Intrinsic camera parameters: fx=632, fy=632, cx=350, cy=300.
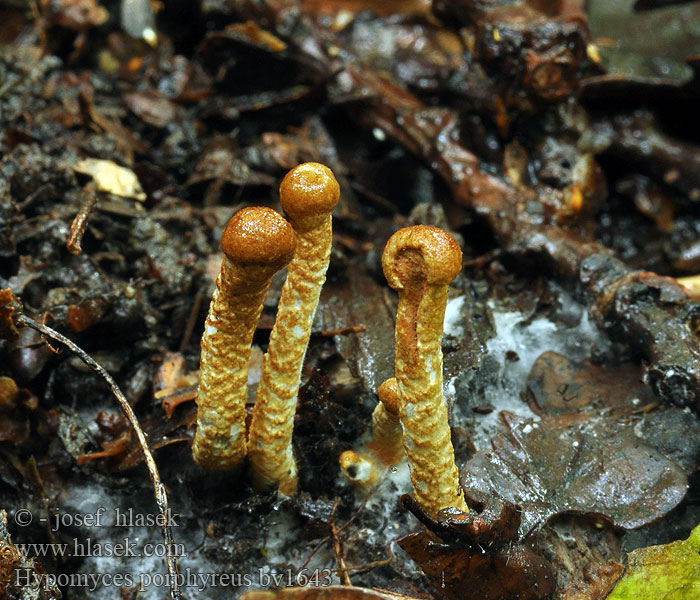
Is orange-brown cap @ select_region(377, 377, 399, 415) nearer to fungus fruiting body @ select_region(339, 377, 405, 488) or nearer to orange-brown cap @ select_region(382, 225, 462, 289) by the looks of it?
fungus fruiting body @ select_region(339, 377, 405, 488)

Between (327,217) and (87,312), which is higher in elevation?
(327,217)

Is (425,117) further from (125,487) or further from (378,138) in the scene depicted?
(125,487)

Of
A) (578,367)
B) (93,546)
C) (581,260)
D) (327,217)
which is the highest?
(327,217)

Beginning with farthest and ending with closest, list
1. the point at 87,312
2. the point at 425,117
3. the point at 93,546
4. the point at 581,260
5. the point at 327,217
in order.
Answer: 1. the point at 425,117
2. the point at 581,260
3. the point at 87,312
4. the point at 93,546
5. the point at 327,217

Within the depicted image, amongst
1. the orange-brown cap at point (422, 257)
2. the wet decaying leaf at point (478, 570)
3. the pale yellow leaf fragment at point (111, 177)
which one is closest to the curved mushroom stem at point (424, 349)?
the orange-brown cap at point (422, 257)

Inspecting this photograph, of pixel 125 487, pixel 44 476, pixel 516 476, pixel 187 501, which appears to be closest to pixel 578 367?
pixel 516 476

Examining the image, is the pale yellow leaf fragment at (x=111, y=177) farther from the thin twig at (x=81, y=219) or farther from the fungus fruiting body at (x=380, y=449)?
the fungus fruiting body at (x=380, y=449)
